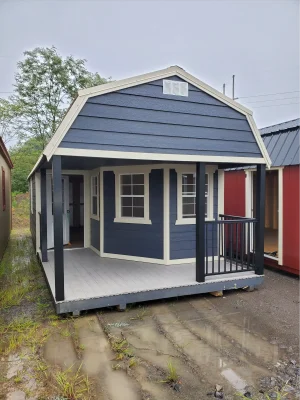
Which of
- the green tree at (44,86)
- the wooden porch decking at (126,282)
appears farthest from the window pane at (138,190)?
the green tree at (44,86)

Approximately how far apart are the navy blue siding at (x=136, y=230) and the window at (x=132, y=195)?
0.66ft

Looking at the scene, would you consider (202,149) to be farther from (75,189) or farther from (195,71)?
(195,71)

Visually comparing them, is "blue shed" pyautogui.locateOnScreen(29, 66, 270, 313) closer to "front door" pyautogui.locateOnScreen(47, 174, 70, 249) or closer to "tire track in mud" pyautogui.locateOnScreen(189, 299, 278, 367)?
"front door" pyautogui.locateOnScreen(47, 174, 70, 249)

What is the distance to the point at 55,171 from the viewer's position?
374 centimetres

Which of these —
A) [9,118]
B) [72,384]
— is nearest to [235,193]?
[72,384]

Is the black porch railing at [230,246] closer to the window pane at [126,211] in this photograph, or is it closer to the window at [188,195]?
the window at [188,195]

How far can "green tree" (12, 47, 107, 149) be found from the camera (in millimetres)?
16344

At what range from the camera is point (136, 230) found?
6.01 m

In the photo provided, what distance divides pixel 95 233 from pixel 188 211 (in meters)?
2.33

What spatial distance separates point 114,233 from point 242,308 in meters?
3.01

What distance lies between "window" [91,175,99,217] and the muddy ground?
2.57 m

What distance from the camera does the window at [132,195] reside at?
599 cm

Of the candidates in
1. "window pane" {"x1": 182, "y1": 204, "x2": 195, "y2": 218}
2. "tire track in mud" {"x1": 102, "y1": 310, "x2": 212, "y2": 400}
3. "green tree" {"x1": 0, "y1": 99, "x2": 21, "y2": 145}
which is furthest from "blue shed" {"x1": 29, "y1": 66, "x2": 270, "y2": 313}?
"green tree" {"x1": 0, "y1": 99, "x2": 21, "y2": 145}

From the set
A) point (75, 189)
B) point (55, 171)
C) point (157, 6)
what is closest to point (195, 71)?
point (157, 6)
